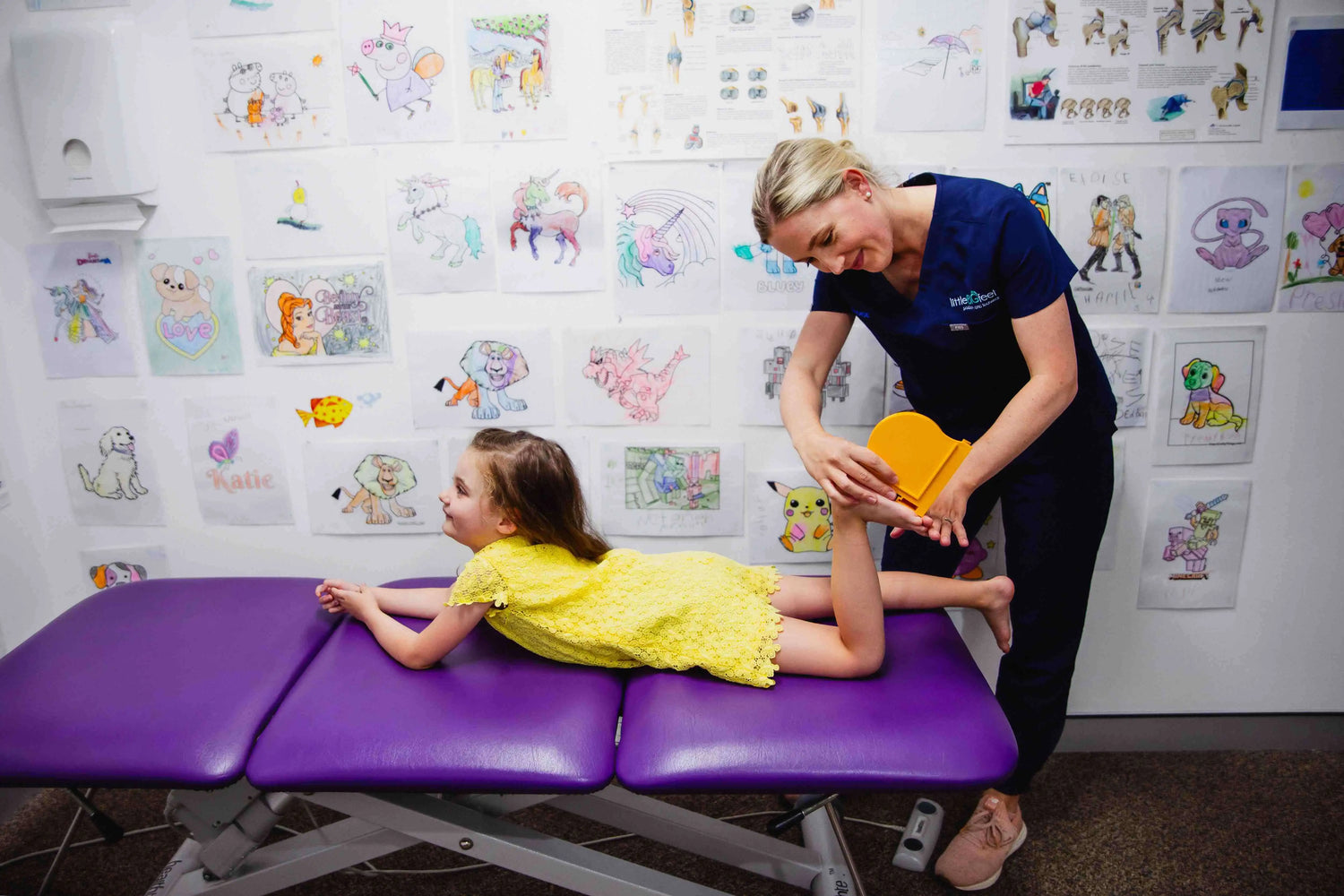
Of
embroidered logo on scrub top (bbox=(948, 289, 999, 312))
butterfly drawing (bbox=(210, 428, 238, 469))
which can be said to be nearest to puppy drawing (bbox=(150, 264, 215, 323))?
butterfly drawing (bbox=(210, 428, 238, 469))

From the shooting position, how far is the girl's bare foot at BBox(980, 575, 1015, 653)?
1363mm

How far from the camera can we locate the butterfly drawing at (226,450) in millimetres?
1780

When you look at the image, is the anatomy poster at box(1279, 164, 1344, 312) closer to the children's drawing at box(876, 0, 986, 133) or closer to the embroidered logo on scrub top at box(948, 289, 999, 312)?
the children's drawing at box(876, 0, 986, 133)

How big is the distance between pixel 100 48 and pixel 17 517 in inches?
39.0

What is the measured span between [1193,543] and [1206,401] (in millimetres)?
309

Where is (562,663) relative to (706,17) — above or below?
below

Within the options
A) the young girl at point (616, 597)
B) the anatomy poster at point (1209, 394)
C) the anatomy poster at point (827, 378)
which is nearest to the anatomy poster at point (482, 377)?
the young girl at point (616, 597)

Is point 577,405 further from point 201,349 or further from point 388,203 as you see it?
point 201,349

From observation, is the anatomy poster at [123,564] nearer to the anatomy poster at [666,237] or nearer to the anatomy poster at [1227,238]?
the anatomy poster at [666,237]

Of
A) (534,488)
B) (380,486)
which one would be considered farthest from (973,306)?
(380,486)

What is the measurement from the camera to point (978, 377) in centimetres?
139

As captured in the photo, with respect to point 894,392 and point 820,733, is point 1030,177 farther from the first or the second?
point 820,733

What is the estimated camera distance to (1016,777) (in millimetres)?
1591

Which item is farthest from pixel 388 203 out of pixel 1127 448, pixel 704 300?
pixel 1127 448
